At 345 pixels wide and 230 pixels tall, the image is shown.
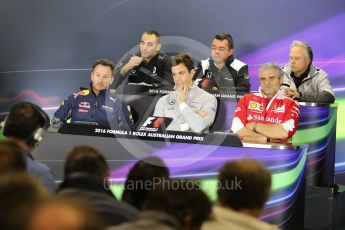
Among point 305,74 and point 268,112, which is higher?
point 305,74

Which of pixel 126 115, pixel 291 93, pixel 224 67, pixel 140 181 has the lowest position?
pixel 140 181

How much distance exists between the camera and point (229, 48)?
7195 millimetres

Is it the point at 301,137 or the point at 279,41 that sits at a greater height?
the point at 279,41

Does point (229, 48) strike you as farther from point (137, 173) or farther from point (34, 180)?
point (34, 180)

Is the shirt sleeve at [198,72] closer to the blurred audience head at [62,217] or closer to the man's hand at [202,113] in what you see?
the man's hand at [202,113]

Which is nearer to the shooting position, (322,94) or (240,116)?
(240,116)

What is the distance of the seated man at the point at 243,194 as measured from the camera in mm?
2949

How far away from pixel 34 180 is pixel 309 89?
5.12 metres

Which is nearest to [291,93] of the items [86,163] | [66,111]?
[66,111]

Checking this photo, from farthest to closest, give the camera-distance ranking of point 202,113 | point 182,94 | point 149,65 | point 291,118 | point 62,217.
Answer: point 149,65 < point 182,94 < point 202,113 < point 291,118 < point 62,217

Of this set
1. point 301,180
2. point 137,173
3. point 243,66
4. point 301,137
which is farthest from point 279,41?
point 137,173

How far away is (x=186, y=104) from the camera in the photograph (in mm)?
6168

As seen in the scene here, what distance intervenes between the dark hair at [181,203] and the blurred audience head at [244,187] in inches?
9.0

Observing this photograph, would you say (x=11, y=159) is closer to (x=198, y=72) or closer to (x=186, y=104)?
(x=186, y=104)
